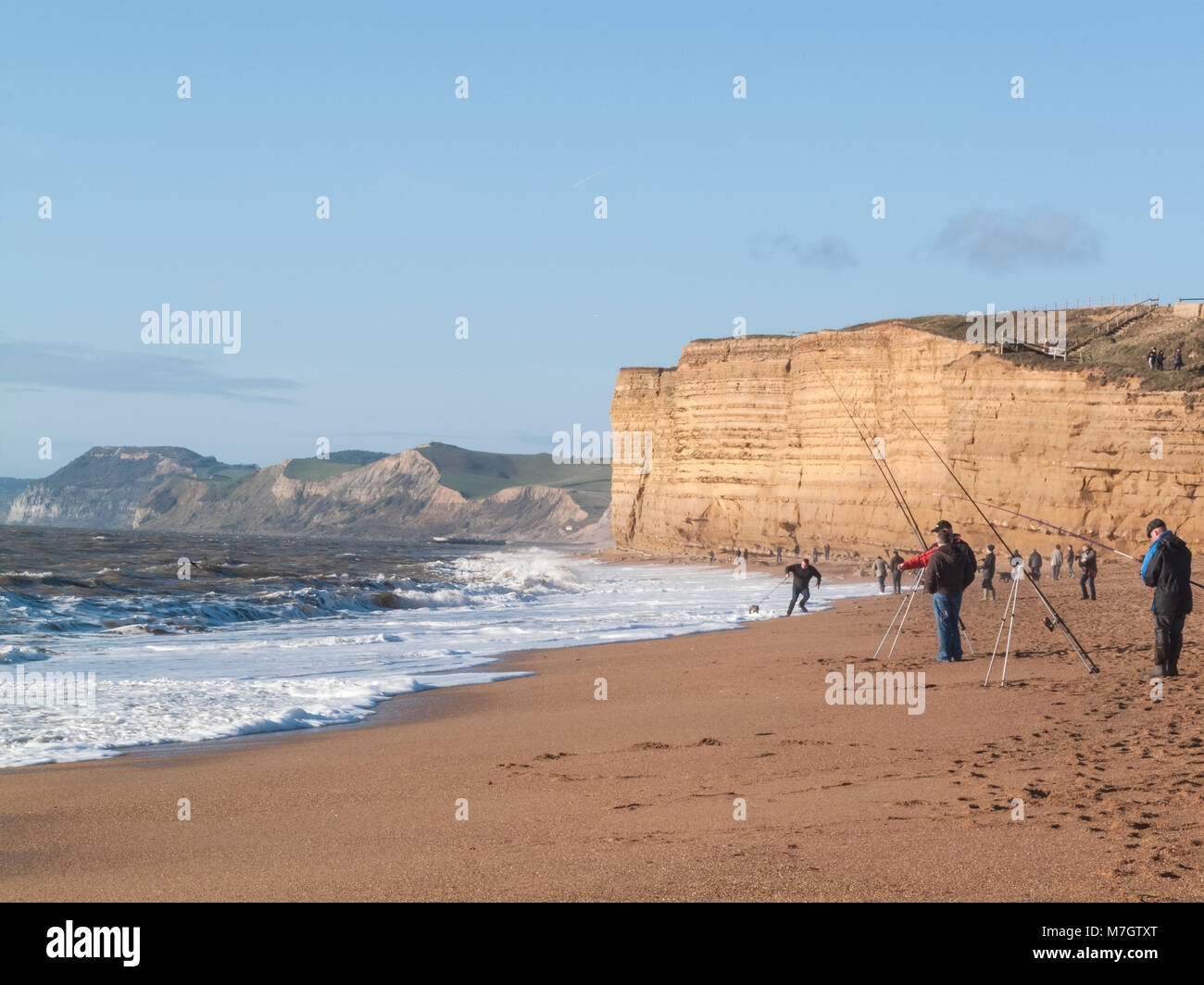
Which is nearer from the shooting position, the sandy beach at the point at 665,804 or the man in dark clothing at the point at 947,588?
the sandy beach at the point at 665,804

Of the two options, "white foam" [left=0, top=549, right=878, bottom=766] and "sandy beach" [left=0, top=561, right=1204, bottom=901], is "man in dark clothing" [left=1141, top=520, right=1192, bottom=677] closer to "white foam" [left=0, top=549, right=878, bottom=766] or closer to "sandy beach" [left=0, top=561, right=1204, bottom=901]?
"sandy beach" [left=0, top=561, right=1204, bottom=901]

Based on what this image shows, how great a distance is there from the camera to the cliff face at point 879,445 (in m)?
34.4

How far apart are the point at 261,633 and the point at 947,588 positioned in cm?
1239

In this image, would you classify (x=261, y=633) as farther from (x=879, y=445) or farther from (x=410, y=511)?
(x=410, y=511)

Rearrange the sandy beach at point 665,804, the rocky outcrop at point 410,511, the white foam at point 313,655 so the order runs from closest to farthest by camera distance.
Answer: the sandy beach at point 665,804
the white foam at point 313,655
the rocky outcrop at point 410,511

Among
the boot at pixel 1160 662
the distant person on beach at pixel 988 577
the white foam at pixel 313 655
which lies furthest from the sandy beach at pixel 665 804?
the distant person on beach at pixel 988 577

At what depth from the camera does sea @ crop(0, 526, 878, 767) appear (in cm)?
959

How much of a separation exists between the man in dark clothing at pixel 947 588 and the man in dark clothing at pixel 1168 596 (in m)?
2.38

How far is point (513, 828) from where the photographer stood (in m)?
5.45

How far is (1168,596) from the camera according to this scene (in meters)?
9.81

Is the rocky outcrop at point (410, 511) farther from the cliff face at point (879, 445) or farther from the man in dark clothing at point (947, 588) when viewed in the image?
the man in dark clothing at point (947, 588)

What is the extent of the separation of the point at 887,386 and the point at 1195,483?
47.4 feet
